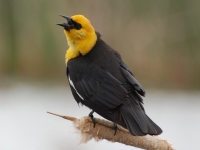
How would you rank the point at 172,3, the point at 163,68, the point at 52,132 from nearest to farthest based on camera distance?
the point at 52,132, the point at 172,3, the point at 163,68

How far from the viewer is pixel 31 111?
4656 millimetres

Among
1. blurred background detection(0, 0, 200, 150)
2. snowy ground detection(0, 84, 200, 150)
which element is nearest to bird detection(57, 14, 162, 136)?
snowy ground detection(0, 84, 200, 150)

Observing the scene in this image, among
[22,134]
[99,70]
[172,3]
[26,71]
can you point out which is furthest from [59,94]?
[99,70]

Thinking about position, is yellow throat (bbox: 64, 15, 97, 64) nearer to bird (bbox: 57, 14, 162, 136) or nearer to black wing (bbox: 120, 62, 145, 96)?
bird (bbox: 57, 14, 162, 136)

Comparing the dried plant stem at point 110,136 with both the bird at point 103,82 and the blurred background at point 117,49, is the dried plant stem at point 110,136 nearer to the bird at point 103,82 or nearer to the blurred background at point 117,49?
the bird at point 103,82

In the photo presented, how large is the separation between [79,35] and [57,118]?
Answer: 2117 mm

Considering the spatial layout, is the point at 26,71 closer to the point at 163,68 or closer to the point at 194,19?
the point at 163,68

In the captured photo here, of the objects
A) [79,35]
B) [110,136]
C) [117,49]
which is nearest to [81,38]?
[79,35]

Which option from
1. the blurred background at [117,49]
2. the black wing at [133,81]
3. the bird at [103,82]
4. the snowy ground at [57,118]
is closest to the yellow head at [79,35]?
the bird at [103,82]

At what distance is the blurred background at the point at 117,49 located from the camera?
454 centimetres

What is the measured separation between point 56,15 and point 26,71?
2.63 feet

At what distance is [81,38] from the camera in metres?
2.64

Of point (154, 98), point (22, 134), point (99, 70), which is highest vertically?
point (99, 70)

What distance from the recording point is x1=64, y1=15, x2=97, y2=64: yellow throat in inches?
103
